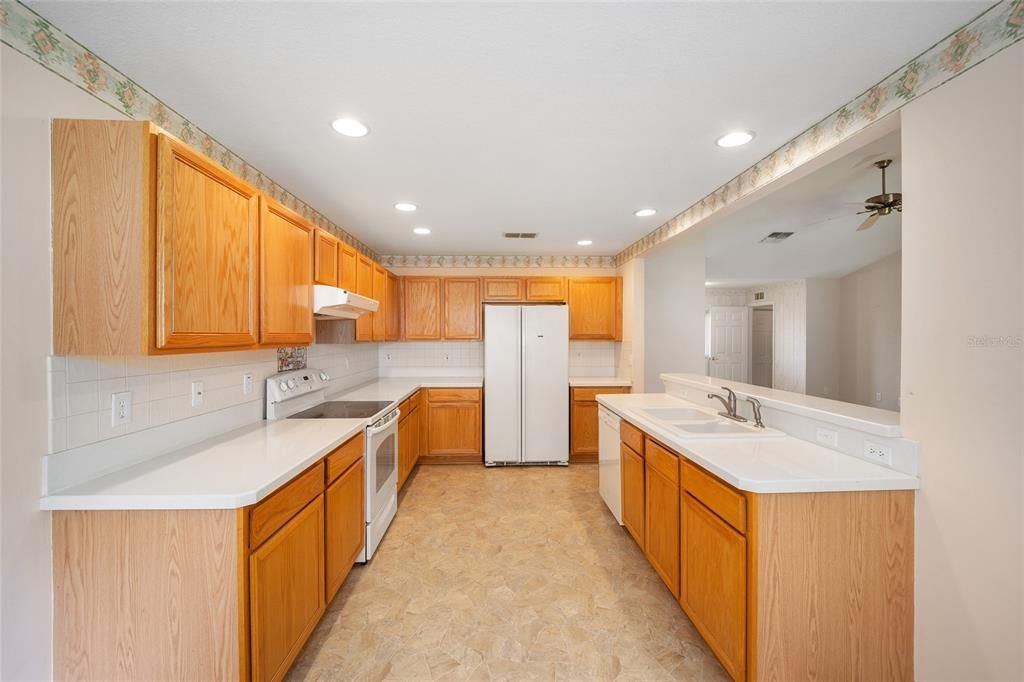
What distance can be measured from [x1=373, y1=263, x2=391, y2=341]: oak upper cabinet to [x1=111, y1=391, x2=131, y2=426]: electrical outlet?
2.19 m

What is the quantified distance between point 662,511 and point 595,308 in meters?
2.86

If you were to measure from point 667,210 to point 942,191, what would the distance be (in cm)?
183

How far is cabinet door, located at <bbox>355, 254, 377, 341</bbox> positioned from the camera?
10.5ft

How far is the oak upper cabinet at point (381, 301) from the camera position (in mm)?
3686

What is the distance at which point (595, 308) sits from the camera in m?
4.62

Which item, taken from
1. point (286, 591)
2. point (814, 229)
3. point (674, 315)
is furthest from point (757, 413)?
point (814, 229)

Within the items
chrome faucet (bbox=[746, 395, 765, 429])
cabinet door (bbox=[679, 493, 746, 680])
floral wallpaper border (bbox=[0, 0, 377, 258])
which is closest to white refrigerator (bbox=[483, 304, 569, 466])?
chrome faucet (bbox=[746, 395, 765, 429])

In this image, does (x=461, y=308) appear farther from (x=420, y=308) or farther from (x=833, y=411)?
(x=833, y=411)

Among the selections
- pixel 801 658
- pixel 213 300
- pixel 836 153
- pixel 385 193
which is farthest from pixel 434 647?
pixel 836 153

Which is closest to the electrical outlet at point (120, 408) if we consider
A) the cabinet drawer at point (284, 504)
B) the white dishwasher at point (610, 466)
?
the cabinet drawer at point (284, 504)

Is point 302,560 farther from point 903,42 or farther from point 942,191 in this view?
point 903,42

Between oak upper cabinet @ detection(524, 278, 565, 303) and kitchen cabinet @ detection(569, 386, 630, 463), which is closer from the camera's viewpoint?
kitchen cabinet @ detection(569, 386, 630, 463)

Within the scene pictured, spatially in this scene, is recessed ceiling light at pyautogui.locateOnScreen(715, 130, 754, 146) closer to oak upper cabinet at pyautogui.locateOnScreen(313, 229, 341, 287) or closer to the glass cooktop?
oak upper cabinet at pyautogui.locateOnScreen(313, 229, 341, 287)

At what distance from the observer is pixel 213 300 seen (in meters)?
1.52
